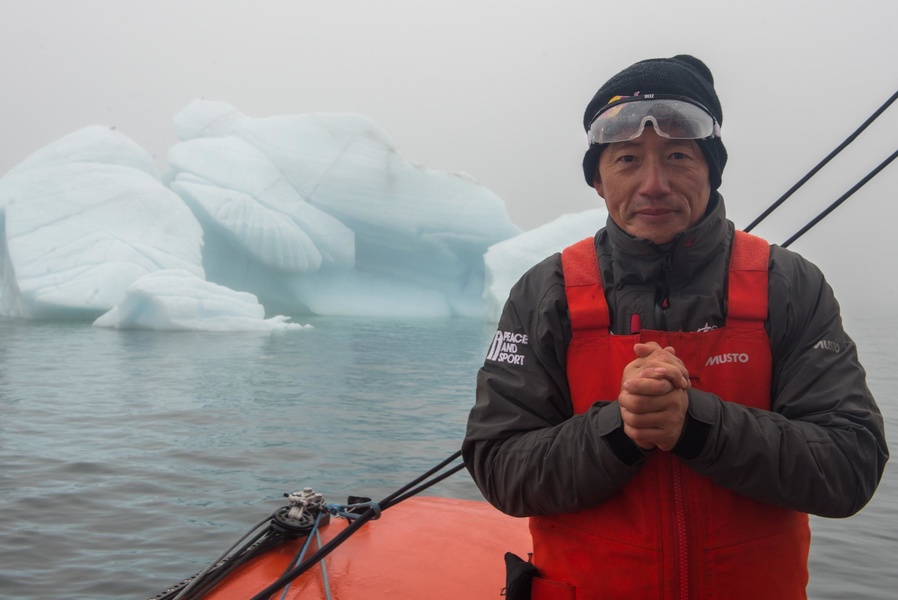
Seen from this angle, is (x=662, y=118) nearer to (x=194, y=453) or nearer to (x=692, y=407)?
(x=692, y=407)

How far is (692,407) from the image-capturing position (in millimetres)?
1067

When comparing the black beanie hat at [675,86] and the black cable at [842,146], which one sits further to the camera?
the black cable at [842,146]

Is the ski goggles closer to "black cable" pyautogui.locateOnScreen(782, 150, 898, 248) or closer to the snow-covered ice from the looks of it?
"black cable" pyautogui.locateOnScreen(782, 150, 898, 248)

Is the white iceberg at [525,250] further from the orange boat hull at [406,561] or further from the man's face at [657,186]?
the man's face at [657,186]

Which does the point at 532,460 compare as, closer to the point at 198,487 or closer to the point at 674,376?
the point at 674,376

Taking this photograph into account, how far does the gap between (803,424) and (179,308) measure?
15140 millimetres

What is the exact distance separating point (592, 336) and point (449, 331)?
1920 cm

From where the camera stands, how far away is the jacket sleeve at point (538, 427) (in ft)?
3.66

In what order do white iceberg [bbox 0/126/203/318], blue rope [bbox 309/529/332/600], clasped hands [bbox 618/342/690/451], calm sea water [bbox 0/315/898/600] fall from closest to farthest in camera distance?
clasped hands [bbox 618/342/690/451] → blue rope [bbox 309/529/332/600] → calm sea water [bbox 0/315/898/600] → white iceberg [bbox 0/126/203/318]

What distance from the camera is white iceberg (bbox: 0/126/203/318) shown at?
1608 centimetres

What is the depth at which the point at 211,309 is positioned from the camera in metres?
15.6

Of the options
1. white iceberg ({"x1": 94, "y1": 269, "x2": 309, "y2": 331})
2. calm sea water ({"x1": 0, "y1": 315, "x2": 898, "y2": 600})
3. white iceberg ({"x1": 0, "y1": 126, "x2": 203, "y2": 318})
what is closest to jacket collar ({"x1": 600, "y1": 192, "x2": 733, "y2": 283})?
calm sea water ({"x1": 0, "y1": 315, "x2": 898, "y2": 600})

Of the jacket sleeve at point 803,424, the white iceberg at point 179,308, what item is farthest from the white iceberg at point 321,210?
the jacket sleeve at point 803,424

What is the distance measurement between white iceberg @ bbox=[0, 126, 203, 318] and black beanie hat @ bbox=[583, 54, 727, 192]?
1645 cm
